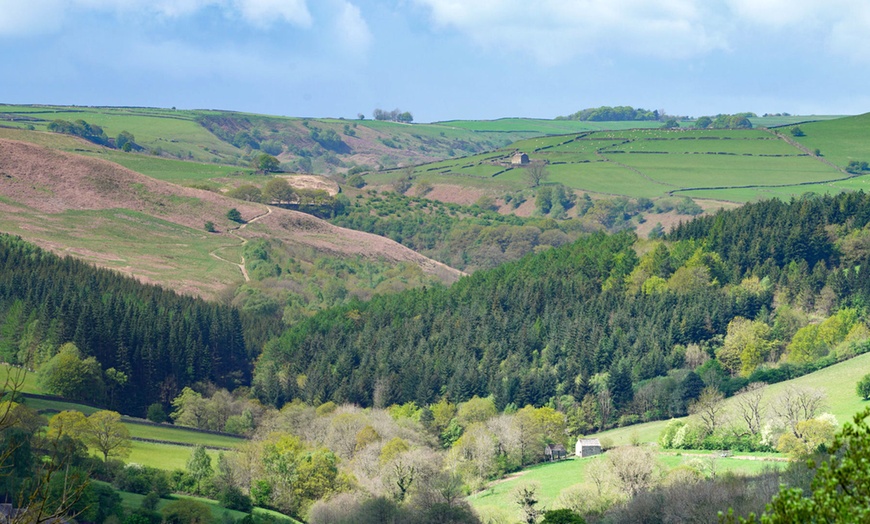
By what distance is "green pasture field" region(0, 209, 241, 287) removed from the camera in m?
174

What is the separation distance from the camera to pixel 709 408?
361 ft

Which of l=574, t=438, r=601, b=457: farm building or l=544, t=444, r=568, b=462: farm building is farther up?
l=574, t=438, r=601, b=457: farm building

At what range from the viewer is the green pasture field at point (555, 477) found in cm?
8762

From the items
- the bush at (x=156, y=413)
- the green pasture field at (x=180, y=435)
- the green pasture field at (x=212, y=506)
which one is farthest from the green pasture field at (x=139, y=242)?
the green pasture field at (x=212, y=506)

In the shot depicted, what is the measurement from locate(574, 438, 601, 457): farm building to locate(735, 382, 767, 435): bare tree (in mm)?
13484

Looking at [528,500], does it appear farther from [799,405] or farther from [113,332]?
[113,332]

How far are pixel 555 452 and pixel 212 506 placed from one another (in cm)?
3735

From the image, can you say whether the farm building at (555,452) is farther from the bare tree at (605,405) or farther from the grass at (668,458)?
the bare tree at (605,405)

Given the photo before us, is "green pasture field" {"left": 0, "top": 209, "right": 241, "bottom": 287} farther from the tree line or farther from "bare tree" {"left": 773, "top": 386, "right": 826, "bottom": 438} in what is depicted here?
"bare tree" {"left": 773, "top": 386, "right": 826, "bottom": 438}

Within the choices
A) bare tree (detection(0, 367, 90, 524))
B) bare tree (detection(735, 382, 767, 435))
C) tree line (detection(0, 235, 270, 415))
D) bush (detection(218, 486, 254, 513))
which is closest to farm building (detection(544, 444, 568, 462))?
bare tree (detection(735, 382, 767, 435))

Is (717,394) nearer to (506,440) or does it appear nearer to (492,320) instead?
(506,440)

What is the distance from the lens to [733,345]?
135750 millimetres

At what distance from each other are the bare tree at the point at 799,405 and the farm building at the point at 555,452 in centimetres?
2016

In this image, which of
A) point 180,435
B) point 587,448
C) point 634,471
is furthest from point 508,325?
point 634,471
